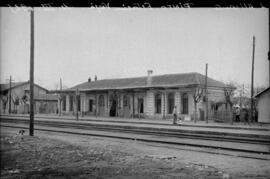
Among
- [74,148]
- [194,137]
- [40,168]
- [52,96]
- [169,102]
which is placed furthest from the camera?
[52,96]

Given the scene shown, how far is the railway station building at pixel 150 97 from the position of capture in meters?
31.3

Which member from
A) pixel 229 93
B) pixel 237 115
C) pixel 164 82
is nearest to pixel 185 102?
pixel 229 93

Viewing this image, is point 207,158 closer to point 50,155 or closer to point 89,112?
point 50,155

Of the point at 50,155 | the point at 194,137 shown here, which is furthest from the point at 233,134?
the point at 50,155

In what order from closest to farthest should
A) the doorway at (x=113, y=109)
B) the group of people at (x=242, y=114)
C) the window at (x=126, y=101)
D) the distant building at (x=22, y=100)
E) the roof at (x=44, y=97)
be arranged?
the group of people at (x=242, y=114), the window at (x=126, y=101), the doorway at (x=113, y=109), the distant building at (x=22, y=100), the roof at (x=44, y=97)

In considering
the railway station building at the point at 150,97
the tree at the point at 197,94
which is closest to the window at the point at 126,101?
the railway station building at the point at 150,97

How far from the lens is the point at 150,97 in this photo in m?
34.0

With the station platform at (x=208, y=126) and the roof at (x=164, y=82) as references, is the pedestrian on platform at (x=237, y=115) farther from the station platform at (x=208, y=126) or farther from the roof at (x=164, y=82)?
the roof at (x=164, y=82)

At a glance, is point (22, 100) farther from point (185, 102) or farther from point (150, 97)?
point (185, 102)

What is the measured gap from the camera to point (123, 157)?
9523 mm

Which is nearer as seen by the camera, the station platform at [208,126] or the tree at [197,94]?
the station platform at [208,126]

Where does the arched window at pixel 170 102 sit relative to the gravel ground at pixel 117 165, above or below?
above

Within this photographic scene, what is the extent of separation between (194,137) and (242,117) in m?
14.5

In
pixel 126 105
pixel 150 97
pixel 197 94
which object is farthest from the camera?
pixel 126 105
